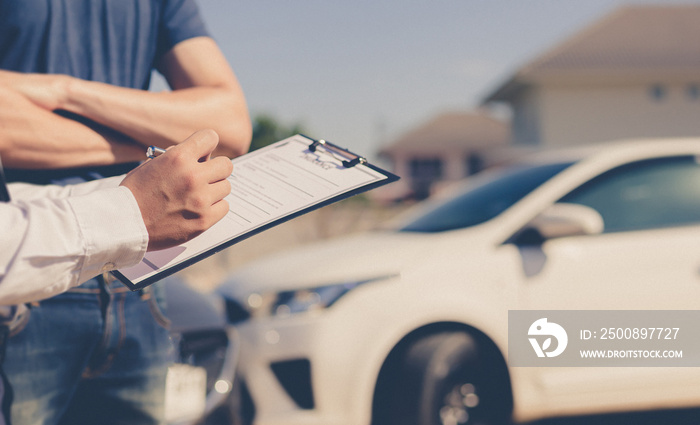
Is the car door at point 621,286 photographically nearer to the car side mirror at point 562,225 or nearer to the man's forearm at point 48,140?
the car side mirror at point 562,225

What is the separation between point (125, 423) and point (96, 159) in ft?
1.79

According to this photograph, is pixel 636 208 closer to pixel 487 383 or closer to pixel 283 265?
pixel 487 383

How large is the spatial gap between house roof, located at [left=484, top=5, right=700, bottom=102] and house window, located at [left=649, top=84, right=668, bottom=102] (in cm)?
31

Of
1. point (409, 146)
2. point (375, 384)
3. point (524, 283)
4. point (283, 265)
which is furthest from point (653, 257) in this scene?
point (409, 146)

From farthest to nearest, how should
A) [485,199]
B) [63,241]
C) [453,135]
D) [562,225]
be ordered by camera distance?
1. [453,135]
2. [485,199]
3. [562,225]
4. [63,241]

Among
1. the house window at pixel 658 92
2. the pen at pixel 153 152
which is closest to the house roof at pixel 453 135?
the house window at pixel 658 92

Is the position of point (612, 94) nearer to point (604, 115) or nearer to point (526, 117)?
point (604, 115)

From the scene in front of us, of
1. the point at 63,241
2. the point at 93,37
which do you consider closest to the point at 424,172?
the point at 93,37

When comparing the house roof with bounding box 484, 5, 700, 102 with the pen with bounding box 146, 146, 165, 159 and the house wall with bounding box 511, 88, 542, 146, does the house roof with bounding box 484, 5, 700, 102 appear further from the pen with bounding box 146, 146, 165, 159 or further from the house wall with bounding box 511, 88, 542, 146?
the pen with bounding box 146, 146, 165, 159

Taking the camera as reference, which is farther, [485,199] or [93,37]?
[485,199]

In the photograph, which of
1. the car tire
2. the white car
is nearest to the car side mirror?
the white car

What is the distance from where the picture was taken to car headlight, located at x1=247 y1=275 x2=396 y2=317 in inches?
115

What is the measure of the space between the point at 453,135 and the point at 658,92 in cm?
1351

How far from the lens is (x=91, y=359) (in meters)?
1.19
